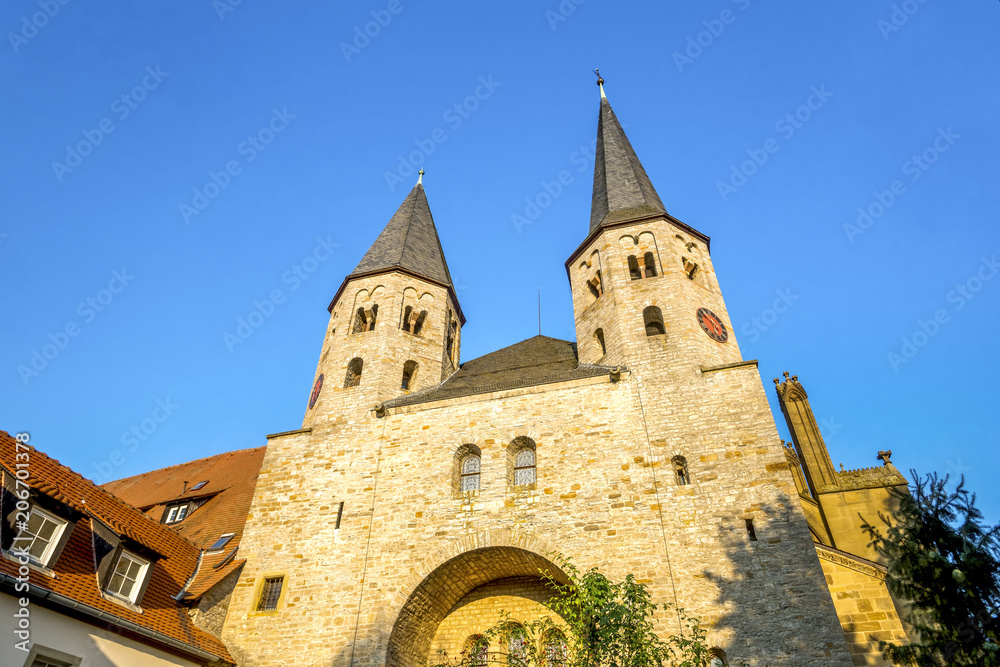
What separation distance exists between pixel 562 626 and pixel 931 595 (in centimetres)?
686

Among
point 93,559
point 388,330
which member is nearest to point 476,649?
point 93,559

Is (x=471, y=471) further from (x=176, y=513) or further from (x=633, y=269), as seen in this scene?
→ (x=176, y=513)

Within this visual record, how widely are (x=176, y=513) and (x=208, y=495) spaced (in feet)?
3.36

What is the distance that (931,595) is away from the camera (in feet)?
33.0

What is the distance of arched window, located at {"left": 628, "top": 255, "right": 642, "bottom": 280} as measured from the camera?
1836 centimetres

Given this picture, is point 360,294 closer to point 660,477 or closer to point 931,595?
point 660,477

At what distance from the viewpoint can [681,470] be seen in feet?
45.5

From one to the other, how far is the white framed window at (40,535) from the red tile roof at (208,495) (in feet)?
11.9

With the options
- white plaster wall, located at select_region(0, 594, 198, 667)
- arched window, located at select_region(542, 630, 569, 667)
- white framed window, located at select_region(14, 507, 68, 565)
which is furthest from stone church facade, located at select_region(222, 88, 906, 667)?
white framed window, located at select_region(14, 507, 68, 565)

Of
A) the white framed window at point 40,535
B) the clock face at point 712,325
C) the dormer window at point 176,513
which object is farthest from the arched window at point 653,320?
the dormer window at point 176,513

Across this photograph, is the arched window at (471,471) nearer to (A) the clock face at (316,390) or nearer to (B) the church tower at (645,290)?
(B) the church tower at (645,290)

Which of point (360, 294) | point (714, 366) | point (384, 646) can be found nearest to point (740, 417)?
point (714, 366)

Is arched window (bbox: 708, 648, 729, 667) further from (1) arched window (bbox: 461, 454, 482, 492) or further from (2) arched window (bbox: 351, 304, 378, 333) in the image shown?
(2) arched window (bbox: 351, 304, 378, 333)

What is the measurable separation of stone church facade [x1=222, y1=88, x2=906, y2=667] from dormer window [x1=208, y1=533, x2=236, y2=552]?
129 centimetres
